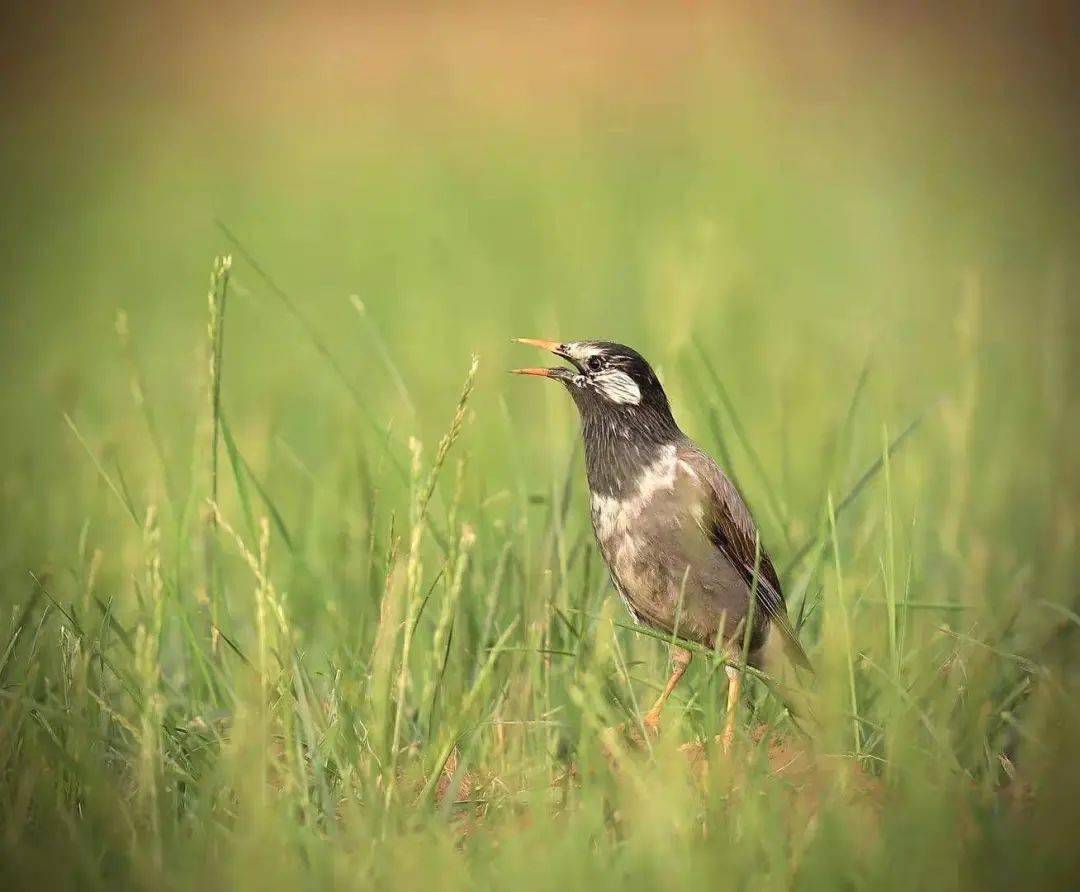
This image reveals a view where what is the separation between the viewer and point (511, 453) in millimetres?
4844

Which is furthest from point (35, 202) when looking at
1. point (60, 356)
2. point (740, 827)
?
point (740, 827)

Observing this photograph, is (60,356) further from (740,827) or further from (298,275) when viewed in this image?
(740,827)

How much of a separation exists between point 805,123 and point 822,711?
7.19 meters

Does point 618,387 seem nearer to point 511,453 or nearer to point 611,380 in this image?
point 611,380

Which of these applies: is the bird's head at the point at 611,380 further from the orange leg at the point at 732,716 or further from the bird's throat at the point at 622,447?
the orange leg at the point at 732,716

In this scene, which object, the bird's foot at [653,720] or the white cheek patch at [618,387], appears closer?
the bird's foot at [653,720]

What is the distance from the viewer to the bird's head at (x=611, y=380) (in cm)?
421

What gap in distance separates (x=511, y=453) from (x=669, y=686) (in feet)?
4.39

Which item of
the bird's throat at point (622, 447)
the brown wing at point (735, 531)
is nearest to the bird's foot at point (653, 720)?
the brown wing at point (735, 531)

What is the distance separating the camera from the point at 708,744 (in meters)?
2.97

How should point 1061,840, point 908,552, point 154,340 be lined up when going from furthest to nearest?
point 154,340
point 908,552
point 1061,840

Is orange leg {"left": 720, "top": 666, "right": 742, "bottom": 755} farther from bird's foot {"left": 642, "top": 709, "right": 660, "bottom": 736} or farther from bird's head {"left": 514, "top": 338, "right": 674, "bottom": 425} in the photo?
bird's head {"left": 514, "top": 338, "right": 674, "bottom": 425}

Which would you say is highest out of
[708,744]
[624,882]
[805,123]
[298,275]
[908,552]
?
[805,123]

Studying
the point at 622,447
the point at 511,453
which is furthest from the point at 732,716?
the point at 511,453
